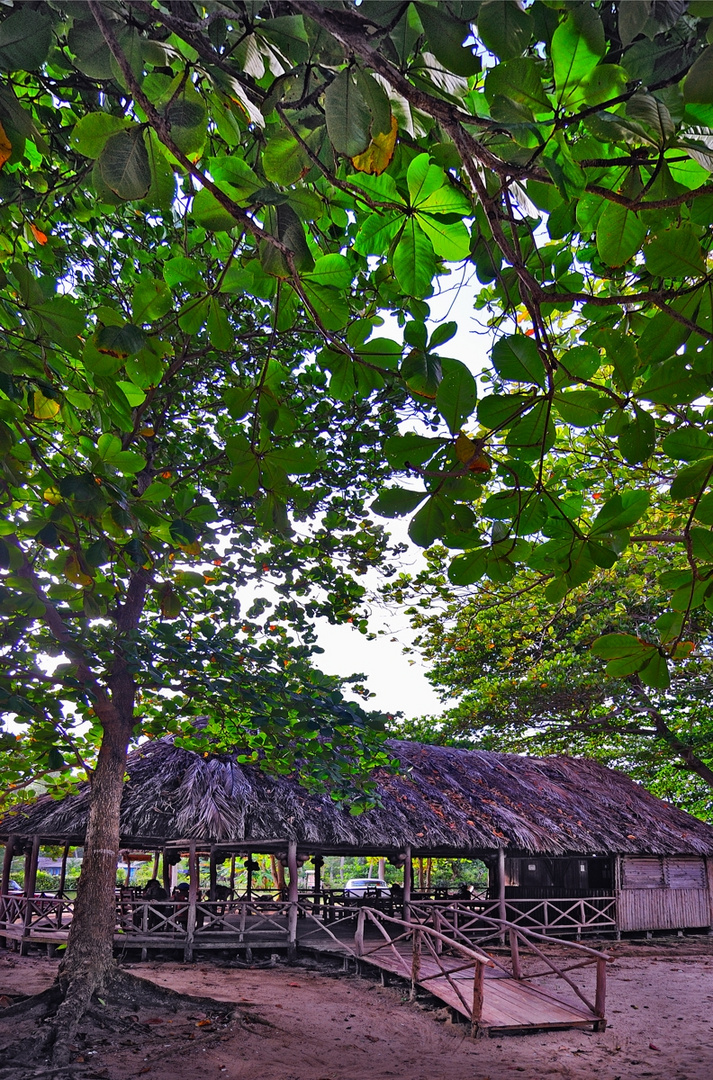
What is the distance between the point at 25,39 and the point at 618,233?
1.28 m

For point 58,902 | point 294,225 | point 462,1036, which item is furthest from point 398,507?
point 58,902

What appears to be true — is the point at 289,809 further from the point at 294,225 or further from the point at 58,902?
the point at 294,225

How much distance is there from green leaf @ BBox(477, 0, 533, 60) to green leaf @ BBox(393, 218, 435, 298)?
45cm

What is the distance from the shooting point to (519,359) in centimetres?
166

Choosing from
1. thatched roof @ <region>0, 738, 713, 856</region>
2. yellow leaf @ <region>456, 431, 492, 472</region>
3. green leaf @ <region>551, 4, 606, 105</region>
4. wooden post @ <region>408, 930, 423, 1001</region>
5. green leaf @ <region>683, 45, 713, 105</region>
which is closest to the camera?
green leaf @ <region>683, 45, 713, 105</region>

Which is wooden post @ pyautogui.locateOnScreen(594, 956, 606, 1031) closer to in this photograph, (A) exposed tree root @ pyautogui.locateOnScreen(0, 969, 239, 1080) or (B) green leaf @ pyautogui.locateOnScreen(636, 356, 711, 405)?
(A) exposed tree root @ pyautogui.locateOnScreen(0, 969, 239, 1080)

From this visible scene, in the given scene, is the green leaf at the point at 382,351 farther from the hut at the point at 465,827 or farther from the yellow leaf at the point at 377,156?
the hut at the point at 465,827

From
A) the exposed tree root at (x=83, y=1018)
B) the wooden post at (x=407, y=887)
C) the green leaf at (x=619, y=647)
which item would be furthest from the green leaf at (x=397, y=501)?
the wooden post at (x=407, y=887)

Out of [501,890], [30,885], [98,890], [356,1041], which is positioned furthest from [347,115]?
[501,890]

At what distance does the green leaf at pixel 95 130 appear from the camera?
4.65 ft

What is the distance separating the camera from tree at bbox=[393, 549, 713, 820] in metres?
9.67

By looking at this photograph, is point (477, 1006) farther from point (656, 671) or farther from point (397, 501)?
point (397, 501)

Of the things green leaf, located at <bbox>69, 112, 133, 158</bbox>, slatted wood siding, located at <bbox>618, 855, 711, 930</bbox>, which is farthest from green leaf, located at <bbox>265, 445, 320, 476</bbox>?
slatted wood siding, located at <bbox>618, 855, 711, 930</bbox>

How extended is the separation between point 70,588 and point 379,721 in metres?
2.66
